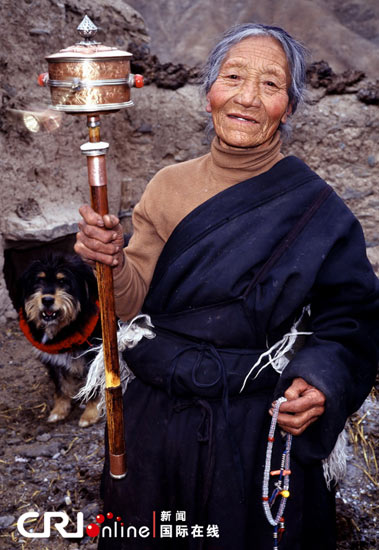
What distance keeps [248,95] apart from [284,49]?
0.22m

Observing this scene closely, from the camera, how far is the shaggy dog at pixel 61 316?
3609 millimetres

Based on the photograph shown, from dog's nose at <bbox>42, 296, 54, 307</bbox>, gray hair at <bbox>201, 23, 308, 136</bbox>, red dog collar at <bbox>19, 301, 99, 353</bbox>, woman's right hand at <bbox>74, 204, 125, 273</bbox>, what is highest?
gray hair at <bbox>201, 23, 308, 136</bbox>

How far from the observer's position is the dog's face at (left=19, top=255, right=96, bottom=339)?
3.58m

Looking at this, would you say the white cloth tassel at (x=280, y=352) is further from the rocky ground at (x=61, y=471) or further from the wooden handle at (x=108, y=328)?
the rocky ground at (x=61, y=471)

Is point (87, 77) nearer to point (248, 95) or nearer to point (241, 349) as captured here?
point (248, 95)

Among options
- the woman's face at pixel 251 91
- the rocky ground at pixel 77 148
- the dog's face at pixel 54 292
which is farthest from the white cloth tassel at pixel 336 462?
the dog's face at pixel 54 292

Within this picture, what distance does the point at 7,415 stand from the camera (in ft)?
13.1

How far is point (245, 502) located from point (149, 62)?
462 cm

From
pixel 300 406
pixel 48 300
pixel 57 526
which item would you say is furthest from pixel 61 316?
pixel 300 406

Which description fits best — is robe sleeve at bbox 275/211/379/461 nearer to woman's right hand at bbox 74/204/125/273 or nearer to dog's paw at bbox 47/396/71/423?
woman's right hand at bbox 74/204/125/273

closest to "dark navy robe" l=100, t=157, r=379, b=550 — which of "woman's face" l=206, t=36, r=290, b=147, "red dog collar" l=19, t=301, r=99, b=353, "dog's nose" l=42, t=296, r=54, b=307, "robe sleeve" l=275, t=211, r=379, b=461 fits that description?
"robe sleeve" l=275, t=211, r=379, b=461

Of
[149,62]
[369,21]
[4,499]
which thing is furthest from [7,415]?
[369,21]

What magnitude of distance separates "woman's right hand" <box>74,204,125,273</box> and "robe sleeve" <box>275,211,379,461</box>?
2.17 feet

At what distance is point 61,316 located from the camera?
363cm
